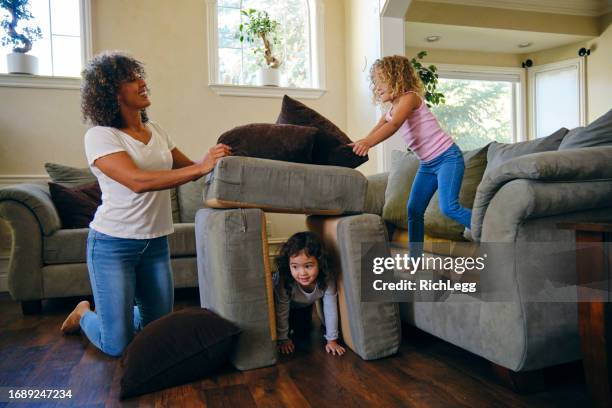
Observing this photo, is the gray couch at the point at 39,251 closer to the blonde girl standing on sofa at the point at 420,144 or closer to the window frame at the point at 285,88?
the window frame at the point at 285,88

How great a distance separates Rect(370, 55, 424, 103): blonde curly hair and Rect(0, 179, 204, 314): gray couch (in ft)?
A: 6.75

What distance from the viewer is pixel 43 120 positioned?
3734mm

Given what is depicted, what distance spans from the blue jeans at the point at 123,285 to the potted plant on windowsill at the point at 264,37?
260 cm

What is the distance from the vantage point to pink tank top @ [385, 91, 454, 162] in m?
2.22

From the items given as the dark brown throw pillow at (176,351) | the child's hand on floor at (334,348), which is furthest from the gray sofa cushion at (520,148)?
the dark brown throw pillow at (176,351)

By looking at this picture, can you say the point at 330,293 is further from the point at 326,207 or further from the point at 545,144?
the point at 545,144

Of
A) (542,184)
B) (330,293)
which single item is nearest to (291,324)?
(330,293)

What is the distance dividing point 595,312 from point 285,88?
3434 mm

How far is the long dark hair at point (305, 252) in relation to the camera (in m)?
1.93

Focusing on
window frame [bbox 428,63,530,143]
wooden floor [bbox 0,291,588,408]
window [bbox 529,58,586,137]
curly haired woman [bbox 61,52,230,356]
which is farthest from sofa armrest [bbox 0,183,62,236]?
window [bbox 529,58,586,137]

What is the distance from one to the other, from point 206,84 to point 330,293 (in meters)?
2.77

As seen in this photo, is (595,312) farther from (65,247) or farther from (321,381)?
(65,247)

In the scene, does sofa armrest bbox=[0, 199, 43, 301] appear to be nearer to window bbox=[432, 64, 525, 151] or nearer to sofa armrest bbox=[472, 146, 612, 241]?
sofa armrest bbox=[472, 146, 612, 241]

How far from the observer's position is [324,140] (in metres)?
1.96
